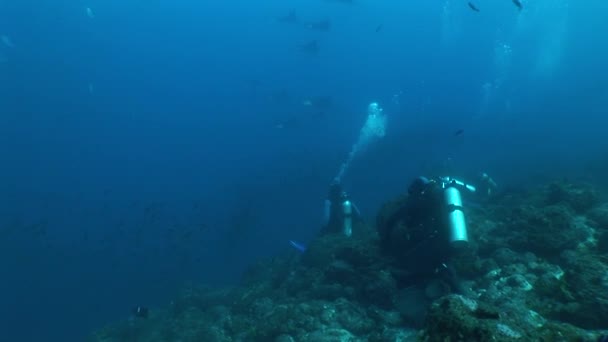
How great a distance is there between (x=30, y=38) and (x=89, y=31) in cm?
1195

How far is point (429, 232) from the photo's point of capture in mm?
7203

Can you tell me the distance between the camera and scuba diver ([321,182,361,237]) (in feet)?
39.6

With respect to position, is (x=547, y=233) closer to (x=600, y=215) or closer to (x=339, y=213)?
(x=600, y=215)

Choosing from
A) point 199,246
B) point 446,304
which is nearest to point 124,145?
point 199,246

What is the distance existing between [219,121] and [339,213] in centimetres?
9305

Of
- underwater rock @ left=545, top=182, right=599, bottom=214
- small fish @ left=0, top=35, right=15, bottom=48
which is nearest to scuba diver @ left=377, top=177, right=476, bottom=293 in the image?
underwater rock @ left=545, top=182, right=599, bottom=214

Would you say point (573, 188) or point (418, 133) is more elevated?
point (418, 133)

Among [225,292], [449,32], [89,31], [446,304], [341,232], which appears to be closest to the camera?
[446,304]

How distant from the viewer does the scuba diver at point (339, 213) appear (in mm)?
12062

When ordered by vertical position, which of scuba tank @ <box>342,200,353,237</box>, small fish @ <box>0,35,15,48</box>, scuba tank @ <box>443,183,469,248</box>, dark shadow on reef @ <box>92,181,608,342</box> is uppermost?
small fish @ <box>0,35,15,48</box>

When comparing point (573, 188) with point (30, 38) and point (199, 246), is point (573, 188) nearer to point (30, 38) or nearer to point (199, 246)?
point (199, 246)

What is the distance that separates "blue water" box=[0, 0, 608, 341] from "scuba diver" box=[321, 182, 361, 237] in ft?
65.1

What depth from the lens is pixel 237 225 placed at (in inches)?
1486

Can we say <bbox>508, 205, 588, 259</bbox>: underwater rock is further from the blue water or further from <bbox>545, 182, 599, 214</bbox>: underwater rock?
the blue water
